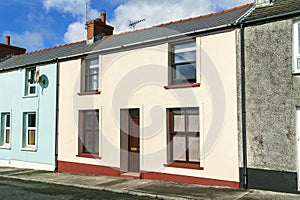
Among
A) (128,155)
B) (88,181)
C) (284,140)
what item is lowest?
(88,181)

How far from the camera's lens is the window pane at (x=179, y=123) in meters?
10.6

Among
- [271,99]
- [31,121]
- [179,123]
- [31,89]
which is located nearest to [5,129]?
[31,121]

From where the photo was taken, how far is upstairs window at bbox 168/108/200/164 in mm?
10266

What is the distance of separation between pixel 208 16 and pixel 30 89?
9716 mm

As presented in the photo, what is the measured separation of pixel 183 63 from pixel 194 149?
303 centimetres

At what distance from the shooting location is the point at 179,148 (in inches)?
416

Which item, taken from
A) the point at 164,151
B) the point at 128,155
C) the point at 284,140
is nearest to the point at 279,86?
the point at 284,140

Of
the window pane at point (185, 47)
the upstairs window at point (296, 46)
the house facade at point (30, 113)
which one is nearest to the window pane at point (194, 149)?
the window pane at point (185, 47)

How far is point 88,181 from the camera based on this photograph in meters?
11.1

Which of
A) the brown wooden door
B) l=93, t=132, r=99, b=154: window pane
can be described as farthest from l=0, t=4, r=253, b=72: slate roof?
l=93, t=132, r=99, b=154: window pane

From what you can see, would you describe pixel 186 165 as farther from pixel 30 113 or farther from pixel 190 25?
pixel 30 113

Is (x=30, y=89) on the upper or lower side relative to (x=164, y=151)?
upper

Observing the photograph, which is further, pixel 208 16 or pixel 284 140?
pixel 208 16

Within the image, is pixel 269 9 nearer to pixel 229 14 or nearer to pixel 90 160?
pixel 229 14
